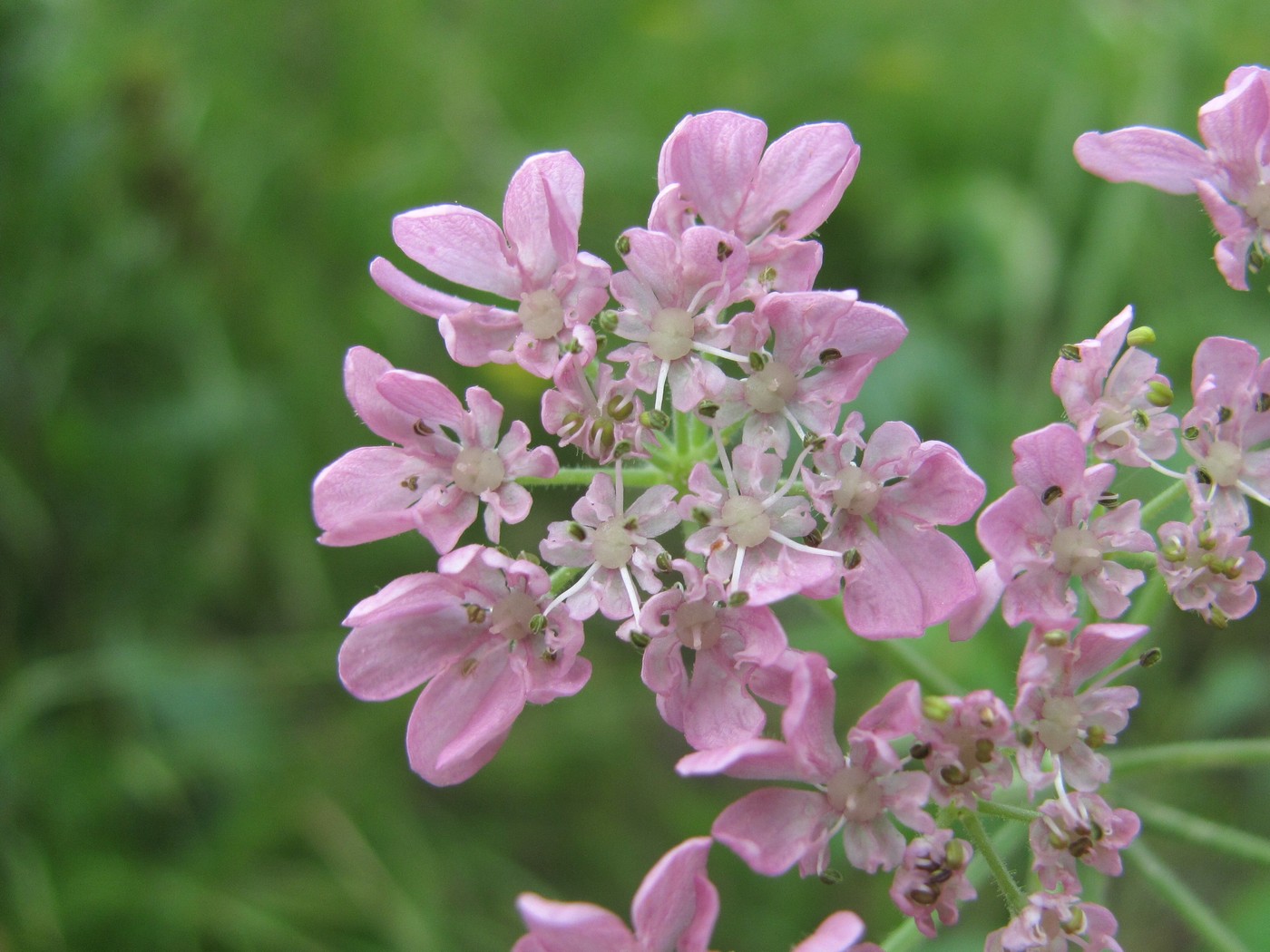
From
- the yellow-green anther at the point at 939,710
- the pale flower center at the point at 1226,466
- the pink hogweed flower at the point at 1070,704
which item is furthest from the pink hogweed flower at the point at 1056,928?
the pale flower center at the point at 1226,466

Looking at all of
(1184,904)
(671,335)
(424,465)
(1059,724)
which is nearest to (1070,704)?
(1059,724)

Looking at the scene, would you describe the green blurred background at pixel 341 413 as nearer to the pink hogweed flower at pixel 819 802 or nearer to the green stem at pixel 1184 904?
the green stem at pixel 1184 904

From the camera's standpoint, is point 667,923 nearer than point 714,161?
Yes

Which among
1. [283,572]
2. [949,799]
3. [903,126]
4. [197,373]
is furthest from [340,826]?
[903,126]

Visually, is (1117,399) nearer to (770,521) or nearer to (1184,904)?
(770,521)

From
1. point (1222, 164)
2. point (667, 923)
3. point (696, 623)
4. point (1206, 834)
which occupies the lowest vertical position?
point (1206, 834)

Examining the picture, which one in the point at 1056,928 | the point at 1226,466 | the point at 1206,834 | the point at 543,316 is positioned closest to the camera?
the point at 1056,928

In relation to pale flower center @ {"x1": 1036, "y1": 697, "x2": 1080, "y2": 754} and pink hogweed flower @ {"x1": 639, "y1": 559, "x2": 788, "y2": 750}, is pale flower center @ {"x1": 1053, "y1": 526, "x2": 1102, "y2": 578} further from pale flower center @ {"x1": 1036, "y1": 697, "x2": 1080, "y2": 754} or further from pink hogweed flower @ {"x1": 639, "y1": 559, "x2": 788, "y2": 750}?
pink hogweed flower @ {"x1": 639, "y1": 559, "x2": 788, "y2": 750}
